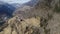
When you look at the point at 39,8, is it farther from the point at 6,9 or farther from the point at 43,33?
the point at 6,9

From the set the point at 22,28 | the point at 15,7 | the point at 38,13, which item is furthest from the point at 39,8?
the point at 15,7

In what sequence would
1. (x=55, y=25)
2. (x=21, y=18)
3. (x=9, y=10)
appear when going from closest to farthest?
(x=55, y=25), (x=21, y=18), (x=9, y=10)

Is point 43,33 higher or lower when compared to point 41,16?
lower

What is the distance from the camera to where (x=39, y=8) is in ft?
13.1

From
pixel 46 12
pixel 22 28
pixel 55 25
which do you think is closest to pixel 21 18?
pixel 22 28

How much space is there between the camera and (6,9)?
5352 millimetres

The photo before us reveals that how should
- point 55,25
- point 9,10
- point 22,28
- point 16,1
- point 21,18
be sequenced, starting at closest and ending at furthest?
Answer: point 55,25 < point 22,28 < point 21,18 < point 9,10 < point 16,1

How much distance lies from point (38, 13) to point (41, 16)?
7.4 inches

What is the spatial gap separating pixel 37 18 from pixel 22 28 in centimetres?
43

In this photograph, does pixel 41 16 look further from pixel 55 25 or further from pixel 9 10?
pixel 9 10

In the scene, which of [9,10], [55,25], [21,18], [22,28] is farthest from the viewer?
[9,10]

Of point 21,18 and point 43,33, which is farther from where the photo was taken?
point 21,18

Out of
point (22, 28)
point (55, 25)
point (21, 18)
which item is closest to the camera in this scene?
point (55, 25)

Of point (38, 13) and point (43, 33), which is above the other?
point (38, 13)
